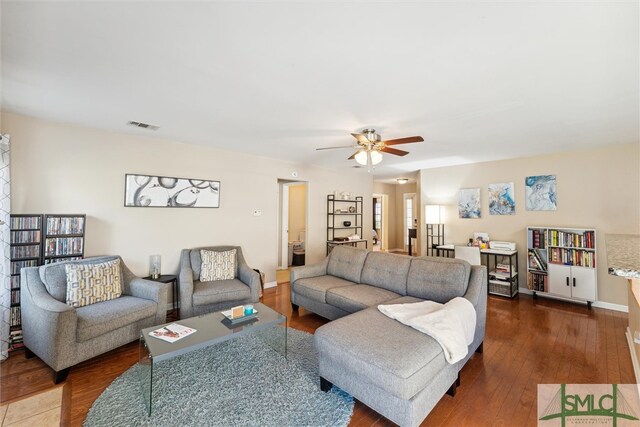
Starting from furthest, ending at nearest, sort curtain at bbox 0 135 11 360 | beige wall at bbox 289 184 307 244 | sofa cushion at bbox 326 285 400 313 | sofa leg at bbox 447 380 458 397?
beige wall at bbox 289 184 307 244, sofa cushion at bbox 326 285 400 313, curtain at bbox 0 135 11 360, sofa leg at bbox 447 380 458 397

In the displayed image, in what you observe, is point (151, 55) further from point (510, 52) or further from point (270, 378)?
point (270, 378)

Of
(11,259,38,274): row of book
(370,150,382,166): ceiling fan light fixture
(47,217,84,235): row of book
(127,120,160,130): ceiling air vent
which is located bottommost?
(11,259,38,274): row of book

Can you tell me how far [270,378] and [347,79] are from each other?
95.8 inches

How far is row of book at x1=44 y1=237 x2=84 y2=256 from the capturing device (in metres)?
2.80

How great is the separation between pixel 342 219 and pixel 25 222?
16.4 ft

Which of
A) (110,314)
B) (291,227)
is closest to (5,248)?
(110,314)

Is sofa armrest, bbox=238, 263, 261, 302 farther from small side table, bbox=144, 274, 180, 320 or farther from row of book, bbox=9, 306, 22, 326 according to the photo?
row of book, bbox=9, 306, 22, 326

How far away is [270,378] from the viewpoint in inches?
86.8

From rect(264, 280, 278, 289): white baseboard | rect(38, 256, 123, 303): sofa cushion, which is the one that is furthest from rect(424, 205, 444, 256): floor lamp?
rect(38, 256, 123, 303): sofa cushion

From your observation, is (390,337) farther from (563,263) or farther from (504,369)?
(563,263)

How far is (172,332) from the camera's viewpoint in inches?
86.4

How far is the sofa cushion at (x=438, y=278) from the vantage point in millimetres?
2617

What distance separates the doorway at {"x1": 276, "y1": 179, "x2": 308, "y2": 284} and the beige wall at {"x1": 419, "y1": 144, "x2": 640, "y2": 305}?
3.37m

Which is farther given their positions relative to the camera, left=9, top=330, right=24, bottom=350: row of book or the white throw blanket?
left=9, top=330, right=24, bottom=350: row of book
